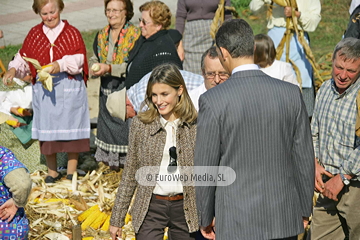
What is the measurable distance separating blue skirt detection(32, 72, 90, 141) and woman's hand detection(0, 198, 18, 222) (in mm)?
2869

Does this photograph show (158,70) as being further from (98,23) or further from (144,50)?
(98,23)

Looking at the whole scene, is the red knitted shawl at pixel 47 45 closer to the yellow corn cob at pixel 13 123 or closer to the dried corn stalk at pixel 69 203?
the yellow corn cob at pixel 13 123

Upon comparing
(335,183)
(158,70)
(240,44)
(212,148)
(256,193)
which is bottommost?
(335,183)

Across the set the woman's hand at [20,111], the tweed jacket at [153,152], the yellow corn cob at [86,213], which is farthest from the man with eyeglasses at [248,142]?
the woman's hand at [20,111]

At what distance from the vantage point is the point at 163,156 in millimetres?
3727

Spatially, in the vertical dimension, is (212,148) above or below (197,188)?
above

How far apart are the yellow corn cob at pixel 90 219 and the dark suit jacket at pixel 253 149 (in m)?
2.64

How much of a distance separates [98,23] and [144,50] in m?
9.04

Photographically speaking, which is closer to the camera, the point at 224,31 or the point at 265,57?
the point at 224,31

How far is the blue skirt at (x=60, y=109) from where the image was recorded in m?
6.38

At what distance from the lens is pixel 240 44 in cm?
306

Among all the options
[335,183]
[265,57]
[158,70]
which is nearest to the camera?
[158,70]

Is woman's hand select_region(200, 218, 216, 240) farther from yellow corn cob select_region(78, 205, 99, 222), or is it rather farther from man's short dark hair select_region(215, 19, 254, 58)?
yellow corn cob select_region(78, 205, 99, 222)

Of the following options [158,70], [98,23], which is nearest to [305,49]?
[158,70]
